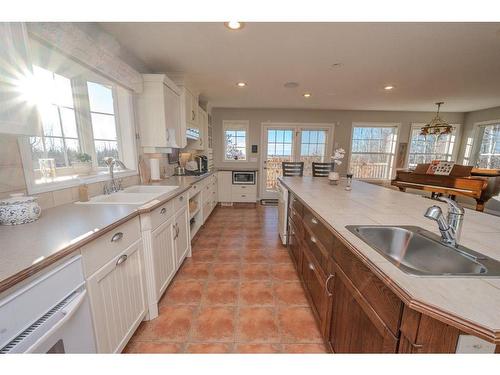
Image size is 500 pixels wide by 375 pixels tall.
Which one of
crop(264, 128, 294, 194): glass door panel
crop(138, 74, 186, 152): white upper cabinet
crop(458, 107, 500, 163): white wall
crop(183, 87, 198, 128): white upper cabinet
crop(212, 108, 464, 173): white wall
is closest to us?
crop(138, 74, 186, 152): white upper cabinet

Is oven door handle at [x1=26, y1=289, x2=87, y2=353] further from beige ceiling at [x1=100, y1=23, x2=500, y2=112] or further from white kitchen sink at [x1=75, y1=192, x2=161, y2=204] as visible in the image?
beige ceiling at [x1=100, y1=23, x2=500, y2=112]

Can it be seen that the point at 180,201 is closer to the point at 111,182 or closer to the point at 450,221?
the point at 111,182

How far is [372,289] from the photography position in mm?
758

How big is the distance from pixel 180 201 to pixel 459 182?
4804 mm

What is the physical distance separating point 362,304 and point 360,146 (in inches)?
217

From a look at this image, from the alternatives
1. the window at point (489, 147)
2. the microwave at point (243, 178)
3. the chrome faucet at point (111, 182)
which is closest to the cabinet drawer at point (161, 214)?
the chrome faucet at point (111, 182)

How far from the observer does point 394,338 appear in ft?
2.10

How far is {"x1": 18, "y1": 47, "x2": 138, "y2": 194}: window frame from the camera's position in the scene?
47.0 inches

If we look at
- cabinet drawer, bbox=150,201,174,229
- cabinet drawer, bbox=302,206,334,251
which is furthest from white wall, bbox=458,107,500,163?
cabinet drawer, bbox=150,201,174,229

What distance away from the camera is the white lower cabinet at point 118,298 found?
38.3 inches

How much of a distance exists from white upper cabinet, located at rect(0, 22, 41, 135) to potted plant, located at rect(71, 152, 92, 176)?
78cm

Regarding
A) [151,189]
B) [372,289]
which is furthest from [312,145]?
[372,289]

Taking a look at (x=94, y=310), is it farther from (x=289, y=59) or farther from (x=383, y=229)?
(x=289, y=59)
